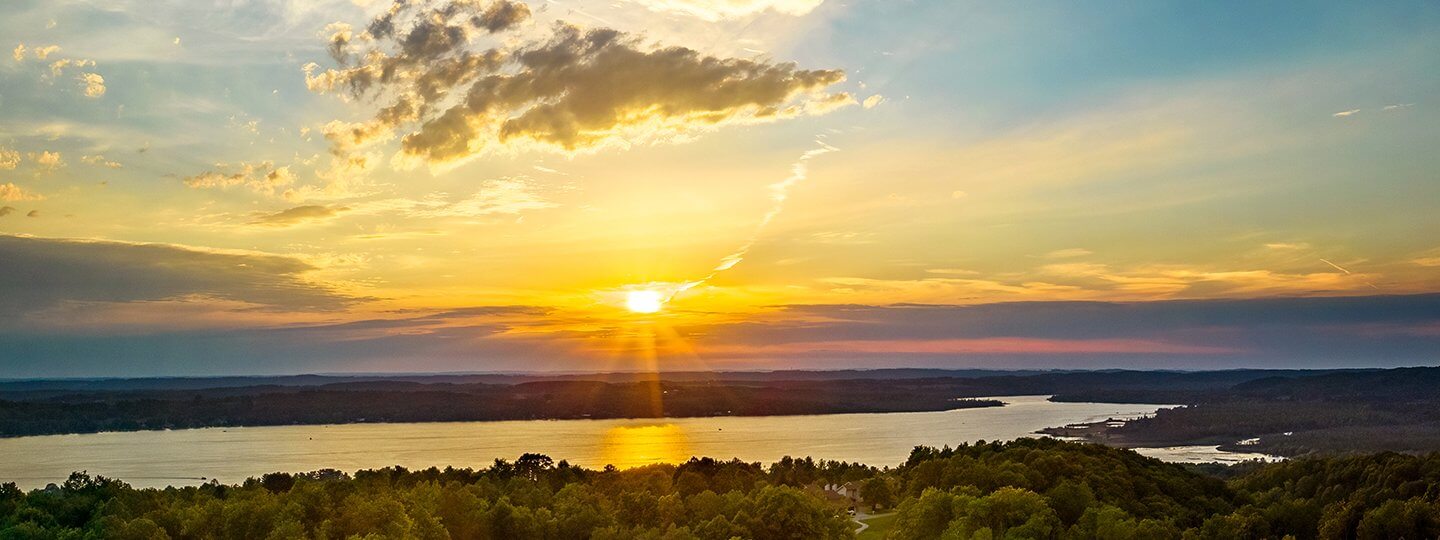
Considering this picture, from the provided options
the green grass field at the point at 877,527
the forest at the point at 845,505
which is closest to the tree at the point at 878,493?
the forest at the point at 845,505

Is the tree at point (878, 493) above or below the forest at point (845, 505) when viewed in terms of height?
below

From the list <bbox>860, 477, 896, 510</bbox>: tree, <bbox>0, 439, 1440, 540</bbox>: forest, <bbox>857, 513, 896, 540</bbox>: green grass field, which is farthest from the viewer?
<bbox>860, 477, 896, 510</bbox>: tree

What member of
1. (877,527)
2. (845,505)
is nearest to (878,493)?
(845,505)

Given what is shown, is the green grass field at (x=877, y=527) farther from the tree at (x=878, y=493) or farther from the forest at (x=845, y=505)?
the tree at (x=878, y=493)

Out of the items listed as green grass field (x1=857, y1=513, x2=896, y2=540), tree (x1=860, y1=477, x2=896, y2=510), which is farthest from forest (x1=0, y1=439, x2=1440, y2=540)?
green grass field (x1=857, y1=513, x2=896, y2=540)

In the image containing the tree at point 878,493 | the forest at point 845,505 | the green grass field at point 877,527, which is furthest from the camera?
the tree at point 878,493

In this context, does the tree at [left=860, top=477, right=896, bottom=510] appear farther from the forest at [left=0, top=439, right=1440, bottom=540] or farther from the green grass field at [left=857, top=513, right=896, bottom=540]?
the green grass field at [left=857, top=513, right=896, bottom=540]
